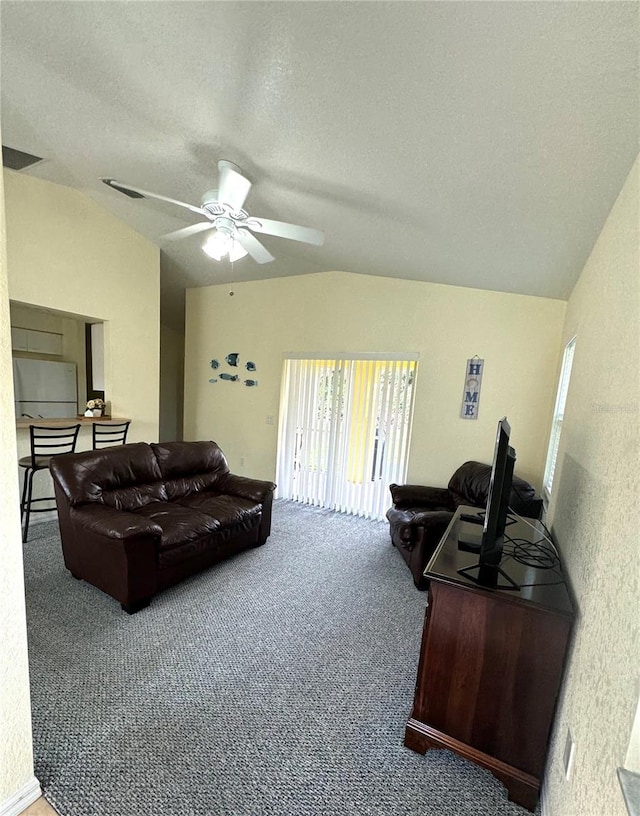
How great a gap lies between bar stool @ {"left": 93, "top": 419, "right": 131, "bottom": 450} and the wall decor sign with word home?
12.9 ft

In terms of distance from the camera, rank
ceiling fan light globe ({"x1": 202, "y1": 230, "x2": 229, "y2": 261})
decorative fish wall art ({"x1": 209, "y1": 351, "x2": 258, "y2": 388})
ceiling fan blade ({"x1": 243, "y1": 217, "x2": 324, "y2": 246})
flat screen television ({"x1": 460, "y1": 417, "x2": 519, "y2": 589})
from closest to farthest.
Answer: flat screen television ({"x1": 460, "y1": 417, "x2": 519, "y2": 589}), ceiling fan blade ({"x1": 243, "y1": 217, "x2": 324, "y2": 246}), ceiling fan light globe ({"x1": 202, "y1": 230, "x2": 229, "y2": 261}), decorative fish wall art ({"x1": 209, "y1": 351, "x2": 258, "y2": 388})

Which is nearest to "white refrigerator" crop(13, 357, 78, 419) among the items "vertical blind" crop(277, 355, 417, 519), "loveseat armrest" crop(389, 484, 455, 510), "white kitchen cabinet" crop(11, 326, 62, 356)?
"white kitchen cabinet" crop(11, 326, 62, 356)

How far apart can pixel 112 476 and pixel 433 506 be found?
9.81 feet

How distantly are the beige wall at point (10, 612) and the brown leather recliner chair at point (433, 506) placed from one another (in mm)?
2348

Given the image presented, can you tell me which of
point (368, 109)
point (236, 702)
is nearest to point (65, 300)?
point (368, 109)

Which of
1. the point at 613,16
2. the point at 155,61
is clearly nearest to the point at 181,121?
the point at 155,61

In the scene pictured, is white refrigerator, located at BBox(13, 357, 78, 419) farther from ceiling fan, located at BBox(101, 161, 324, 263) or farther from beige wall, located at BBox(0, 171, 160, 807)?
ceiling fan, located at BBox(101, 161, 324, 263)

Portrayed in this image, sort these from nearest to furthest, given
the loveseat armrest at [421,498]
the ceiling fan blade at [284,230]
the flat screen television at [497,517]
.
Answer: the flat screen television at [497,517] → the ceiling fan blade at [284,230] → the loveseat armrest at [421,498]

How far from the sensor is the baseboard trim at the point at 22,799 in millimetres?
1176

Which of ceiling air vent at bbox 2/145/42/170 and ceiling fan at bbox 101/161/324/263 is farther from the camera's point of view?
ceiling air vent at bbox 2/145/42/170

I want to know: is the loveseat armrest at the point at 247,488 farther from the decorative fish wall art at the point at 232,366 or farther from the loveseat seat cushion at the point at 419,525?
the decorative fish wall art at the point at 232,366

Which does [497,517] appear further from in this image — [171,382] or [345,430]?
[171,382]

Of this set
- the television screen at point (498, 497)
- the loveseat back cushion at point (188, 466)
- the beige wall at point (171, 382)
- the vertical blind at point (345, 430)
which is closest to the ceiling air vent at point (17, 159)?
the loveseat back cushion at point (188, 466)

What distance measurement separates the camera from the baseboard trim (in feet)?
3.86
